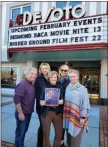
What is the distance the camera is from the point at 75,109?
11.6 feet

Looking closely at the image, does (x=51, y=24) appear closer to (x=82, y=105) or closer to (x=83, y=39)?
(x=83, y=39)

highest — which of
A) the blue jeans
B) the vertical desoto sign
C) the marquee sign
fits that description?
the vertical desoto sign

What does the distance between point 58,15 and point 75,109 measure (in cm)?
785

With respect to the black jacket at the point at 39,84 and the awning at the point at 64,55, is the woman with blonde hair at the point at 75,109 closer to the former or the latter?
the black jacket at the point at 39,84

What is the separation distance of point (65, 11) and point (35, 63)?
3602 mm

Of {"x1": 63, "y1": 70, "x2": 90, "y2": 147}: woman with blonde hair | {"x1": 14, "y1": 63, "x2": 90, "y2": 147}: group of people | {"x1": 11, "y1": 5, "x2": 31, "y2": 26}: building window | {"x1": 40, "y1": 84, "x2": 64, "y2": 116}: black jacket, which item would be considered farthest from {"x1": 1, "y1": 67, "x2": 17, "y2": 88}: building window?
{"x1": 63, "y1": 70, "x2": 90, "y2": 147}: woman with blonde hair

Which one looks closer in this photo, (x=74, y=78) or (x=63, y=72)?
(x=74, y=78)

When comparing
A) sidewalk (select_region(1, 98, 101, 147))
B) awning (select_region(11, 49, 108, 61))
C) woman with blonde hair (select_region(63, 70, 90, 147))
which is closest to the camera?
woman with blonde hair (select_region(63, 70, 90, 147))

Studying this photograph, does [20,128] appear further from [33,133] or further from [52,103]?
[33,133]

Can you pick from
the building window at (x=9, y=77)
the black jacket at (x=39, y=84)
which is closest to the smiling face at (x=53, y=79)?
the black jacket at (x=39, y=84)

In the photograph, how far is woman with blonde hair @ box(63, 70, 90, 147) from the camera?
3.50 meters

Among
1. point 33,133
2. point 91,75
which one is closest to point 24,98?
point 33,133

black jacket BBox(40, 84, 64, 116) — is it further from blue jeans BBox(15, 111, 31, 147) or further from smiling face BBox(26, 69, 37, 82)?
blue jeans BBox(15, 111, 31, 147)

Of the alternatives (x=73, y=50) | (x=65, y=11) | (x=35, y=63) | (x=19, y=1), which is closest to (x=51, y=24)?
(x=65, y=11)
